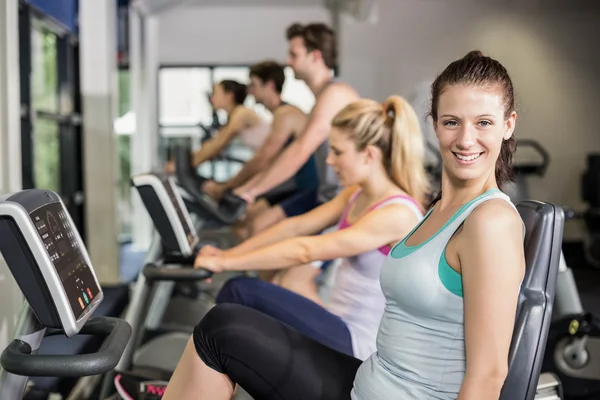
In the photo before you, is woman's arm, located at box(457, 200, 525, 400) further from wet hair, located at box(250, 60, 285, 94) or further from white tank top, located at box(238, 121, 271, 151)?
white tank top, located at box(238, 121, 271, 151)

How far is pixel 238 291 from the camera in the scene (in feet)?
6.81

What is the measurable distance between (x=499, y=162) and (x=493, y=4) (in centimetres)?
663

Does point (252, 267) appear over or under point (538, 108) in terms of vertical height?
under

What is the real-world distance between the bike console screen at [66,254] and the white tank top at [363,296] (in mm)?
794

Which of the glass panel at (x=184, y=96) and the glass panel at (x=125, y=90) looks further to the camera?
the glass panel at (x=184, y=96)

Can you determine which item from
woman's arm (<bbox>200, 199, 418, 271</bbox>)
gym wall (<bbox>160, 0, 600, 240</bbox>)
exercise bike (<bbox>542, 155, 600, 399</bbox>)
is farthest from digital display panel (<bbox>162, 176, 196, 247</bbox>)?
gym wall (<bbox>160, 0, 600, 240</bbox>)

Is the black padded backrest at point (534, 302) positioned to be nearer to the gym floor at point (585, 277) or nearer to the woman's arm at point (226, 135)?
the woman's arm at point (226, 135)

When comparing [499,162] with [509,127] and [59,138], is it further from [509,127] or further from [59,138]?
[59,138]

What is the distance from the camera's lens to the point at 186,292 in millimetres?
4406

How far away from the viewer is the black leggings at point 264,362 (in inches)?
60.3

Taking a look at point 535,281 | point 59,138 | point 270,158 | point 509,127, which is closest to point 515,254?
point 535,281

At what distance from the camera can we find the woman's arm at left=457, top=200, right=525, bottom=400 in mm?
1190

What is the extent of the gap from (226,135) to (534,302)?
10.5ft

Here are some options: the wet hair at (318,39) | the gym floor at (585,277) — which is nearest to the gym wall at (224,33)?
the gym floor at (585,277)
